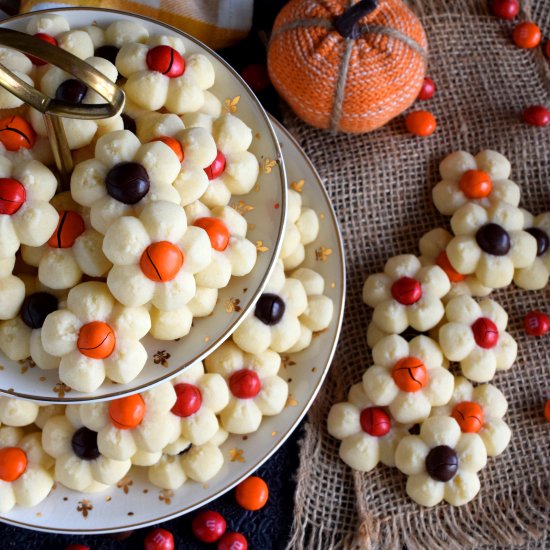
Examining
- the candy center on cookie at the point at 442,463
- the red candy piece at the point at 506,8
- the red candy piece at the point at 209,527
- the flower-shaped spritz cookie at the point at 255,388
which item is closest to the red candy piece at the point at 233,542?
the red candy piece at the point at 209,527

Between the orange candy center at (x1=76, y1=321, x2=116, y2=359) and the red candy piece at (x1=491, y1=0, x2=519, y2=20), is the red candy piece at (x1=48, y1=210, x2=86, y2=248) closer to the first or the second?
the orange candy center at (x1=76, y1=321, x2=116, y2=359)

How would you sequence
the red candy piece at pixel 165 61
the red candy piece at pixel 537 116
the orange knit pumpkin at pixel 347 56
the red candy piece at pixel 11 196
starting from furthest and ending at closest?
1. the red candy piece at pixel 537 116
2. the orange knit pumpkin at pixel 347 56
3. the red candy piece at pixel 165 61
4. the red candy piece at pixel 11 196

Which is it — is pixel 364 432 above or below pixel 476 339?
below

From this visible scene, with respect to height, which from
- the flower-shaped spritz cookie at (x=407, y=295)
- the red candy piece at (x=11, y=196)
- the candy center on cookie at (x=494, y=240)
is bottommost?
the flower-shaped spritz cookie at (x=407, y=295)

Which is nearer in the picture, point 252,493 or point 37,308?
point 37,308

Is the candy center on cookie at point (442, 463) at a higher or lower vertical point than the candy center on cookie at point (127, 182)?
lower

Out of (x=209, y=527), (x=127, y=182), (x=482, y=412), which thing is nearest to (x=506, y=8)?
(x=482, y=412)

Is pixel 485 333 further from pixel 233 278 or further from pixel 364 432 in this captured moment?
→ pixel 233 278

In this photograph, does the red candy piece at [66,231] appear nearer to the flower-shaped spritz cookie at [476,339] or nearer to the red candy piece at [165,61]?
the red candy piece at [165,61]
